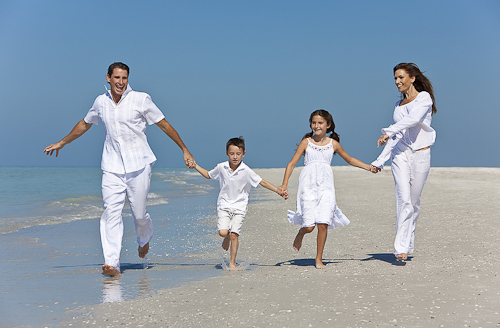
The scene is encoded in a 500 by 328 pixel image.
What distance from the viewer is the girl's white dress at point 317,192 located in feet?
22.7

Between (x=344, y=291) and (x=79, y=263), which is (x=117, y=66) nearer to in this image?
(x=79, y=263)

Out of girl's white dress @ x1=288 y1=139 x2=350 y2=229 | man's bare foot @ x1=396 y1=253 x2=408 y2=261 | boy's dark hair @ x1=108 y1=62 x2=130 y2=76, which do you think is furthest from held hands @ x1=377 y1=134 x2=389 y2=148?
boy's dark hair @ x1=108 y1=62 x2=130 y2=76

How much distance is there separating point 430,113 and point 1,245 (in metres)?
6.65

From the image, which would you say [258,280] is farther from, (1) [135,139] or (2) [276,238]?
(2) [276,238]

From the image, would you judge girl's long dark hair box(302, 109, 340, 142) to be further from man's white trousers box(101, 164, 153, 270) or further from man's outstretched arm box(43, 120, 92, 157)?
man's outstretched arm box(43, 120, 92, 157)

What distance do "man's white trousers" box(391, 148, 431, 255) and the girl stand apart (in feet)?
1.68

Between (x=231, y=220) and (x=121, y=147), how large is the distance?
1598mm

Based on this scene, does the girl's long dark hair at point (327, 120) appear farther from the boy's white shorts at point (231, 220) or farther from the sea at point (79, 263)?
the sea at point (79, 263)

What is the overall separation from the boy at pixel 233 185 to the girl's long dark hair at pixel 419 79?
219cm

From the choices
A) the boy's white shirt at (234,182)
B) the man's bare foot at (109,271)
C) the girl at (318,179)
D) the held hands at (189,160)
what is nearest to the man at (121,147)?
the man's bare foot at (109,271)

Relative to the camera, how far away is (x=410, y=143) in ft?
23.6

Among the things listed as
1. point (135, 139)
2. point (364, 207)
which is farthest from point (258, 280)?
point (364, 207)

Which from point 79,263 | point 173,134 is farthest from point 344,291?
point 79,263

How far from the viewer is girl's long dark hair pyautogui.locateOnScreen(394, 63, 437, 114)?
7.24m
